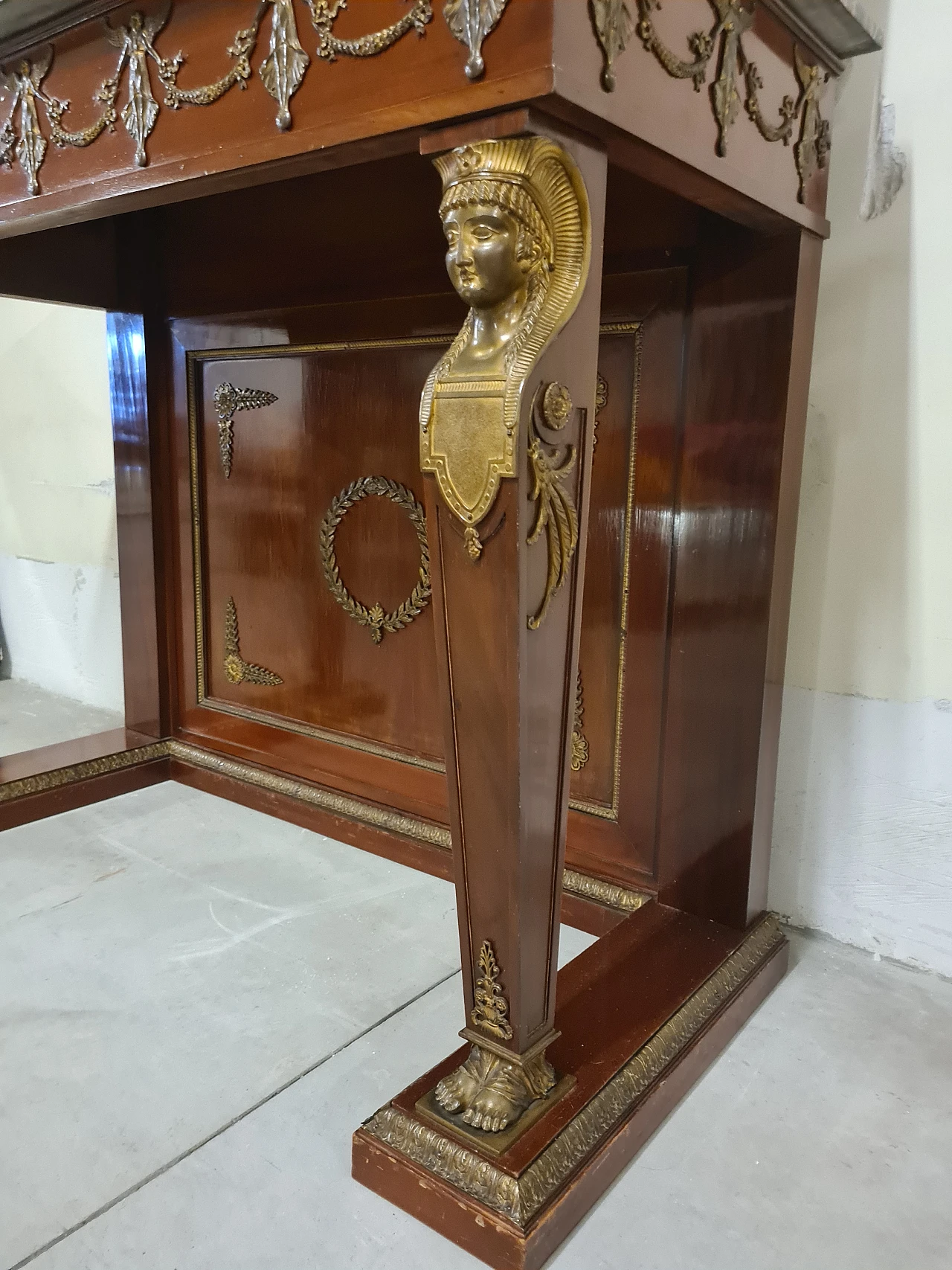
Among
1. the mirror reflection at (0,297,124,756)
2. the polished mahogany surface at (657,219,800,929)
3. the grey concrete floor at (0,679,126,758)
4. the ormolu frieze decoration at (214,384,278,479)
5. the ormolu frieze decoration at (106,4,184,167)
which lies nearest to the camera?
the ormolu frieze decoration at (106,4,184,167)

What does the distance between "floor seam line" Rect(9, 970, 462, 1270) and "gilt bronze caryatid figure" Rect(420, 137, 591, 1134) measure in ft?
1.48

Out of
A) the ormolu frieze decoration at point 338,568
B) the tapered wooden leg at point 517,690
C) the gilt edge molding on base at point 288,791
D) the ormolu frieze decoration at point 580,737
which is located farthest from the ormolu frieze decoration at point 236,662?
the tapered wooden leg at point 517,690

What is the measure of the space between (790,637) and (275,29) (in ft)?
3.48

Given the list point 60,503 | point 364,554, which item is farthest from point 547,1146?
point 60,503

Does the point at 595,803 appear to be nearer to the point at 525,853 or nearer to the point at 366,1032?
the point at 366,1032

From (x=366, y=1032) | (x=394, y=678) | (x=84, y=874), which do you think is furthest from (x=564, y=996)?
(x=84, y=874)

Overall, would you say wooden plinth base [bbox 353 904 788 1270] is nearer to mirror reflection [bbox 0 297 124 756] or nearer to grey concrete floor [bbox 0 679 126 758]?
grey concrete floor [bbox 0 679 126 758]

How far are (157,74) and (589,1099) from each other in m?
1.24

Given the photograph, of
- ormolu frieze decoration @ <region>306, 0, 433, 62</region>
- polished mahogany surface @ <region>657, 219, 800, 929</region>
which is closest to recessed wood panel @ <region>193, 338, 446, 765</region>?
polished mahogany surface @ <region>657, 219, 800, 929</region>

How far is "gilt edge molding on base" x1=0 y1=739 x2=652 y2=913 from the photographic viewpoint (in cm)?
153

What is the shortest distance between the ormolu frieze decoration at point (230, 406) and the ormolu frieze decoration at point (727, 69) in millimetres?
1119

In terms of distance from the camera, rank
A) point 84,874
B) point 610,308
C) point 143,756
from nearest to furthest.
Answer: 1. point 610,308
2. point 84,874
3. point 143,756

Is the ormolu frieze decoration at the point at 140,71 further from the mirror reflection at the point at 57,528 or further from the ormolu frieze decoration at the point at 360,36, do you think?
the mirror reflection at the point at 57,528

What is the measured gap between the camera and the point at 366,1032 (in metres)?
1.25
